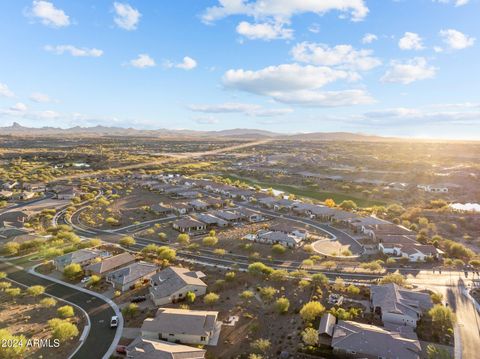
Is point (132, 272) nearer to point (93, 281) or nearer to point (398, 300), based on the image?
point (93, 281)

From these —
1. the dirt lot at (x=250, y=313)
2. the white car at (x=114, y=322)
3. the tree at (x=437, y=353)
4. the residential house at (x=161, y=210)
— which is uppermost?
the residential house at (x=161, y=210)

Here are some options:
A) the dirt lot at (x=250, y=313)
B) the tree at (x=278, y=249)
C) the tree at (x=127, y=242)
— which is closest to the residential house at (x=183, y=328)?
the dirt lot at (x=250, y=313)

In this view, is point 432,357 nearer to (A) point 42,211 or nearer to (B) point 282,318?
(B) point 282,318

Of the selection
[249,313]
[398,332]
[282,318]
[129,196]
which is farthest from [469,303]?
[129,196]

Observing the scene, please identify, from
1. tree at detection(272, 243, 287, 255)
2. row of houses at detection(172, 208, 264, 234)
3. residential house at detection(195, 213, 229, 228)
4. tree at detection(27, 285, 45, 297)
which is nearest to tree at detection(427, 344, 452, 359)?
tree at detection(272, 243, 287, 255)

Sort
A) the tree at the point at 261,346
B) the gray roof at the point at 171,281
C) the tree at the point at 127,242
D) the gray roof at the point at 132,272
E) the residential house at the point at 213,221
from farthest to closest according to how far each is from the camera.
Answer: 1. the residential house at the point at 213,221
2. the tree at the point at 127,242
3. the gray roof at the point at 132,272
4. the gray roof at the point at 171,281
5. the tree at the point at 261,346

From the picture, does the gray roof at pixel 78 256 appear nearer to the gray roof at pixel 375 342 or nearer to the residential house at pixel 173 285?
the residential house at pixel 173 285
